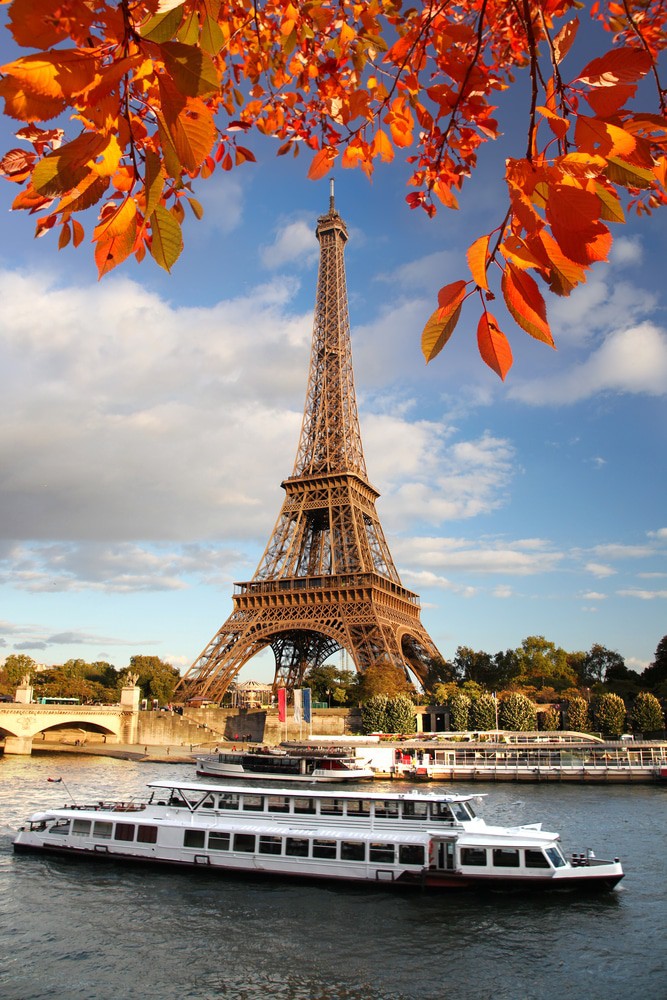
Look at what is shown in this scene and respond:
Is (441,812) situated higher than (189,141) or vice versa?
(189,141)

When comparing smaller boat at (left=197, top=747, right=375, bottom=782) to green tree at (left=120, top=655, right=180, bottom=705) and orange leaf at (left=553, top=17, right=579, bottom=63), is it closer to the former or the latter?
green tree at (left=120, top=655, right=180, bottom=705)

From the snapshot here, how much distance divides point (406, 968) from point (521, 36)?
18603 mm

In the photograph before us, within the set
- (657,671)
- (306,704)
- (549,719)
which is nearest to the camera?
(306,704)

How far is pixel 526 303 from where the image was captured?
251cm

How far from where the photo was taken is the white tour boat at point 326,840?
24656mm

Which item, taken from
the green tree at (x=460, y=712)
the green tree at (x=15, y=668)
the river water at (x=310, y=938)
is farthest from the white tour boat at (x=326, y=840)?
the green tree at (x=15, y=668)

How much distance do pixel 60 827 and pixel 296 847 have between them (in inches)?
386

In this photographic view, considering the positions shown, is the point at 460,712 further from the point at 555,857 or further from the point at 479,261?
the point at 479,261

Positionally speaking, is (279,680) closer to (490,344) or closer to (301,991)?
(301,991)

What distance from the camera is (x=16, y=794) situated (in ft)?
133

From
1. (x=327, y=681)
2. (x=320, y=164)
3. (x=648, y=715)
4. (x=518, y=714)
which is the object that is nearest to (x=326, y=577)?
(x=327, y=681)

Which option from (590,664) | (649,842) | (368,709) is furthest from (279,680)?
(649,842)

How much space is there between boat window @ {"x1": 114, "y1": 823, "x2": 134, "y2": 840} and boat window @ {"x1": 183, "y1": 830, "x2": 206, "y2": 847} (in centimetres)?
228

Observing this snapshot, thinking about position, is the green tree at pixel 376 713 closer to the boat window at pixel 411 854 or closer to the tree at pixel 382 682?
the tree at pixel 382 682
